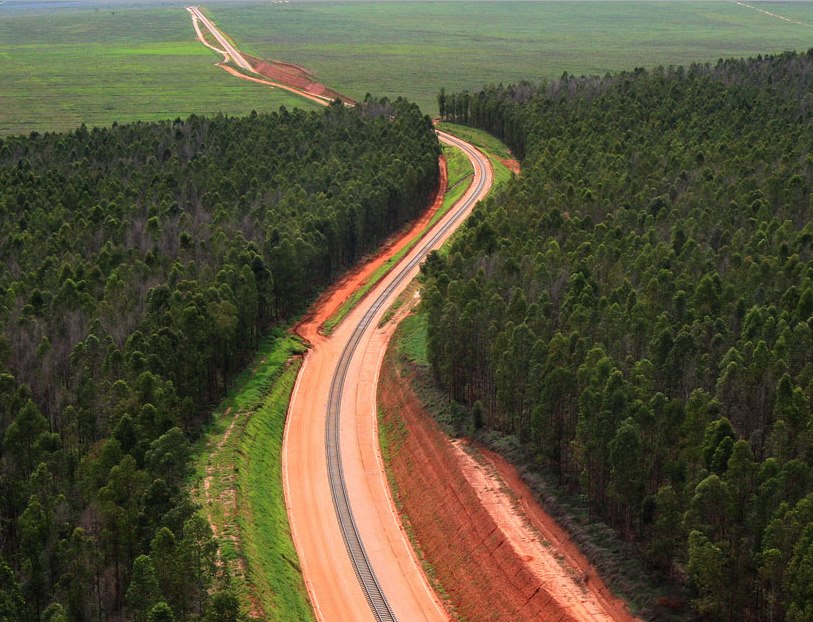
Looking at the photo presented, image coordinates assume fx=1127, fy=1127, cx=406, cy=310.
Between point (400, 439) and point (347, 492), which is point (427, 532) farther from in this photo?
point (400, 439)

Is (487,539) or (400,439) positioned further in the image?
(400,439)

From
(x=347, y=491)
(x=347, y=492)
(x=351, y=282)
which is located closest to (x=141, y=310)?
(x=347, y=491)

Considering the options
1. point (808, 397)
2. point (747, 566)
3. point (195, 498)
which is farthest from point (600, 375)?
point (195, 498)

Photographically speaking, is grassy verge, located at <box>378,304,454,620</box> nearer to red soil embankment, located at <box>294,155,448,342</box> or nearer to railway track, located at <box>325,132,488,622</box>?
railway track, located at <box>325,132,488,622</box>

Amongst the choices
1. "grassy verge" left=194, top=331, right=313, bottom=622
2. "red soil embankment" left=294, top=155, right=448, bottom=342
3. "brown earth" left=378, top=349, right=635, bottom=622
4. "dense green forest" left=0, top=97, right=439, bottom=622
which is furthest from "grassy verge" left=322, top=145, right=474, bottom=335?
"brown earth" left=378, top=349, right=635, bottom=622

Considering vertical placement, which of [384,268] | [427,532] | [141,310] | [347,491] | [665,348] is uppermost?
[665,348]

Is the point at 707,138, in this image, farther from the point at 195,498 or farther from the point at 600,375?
the point at 195,498
